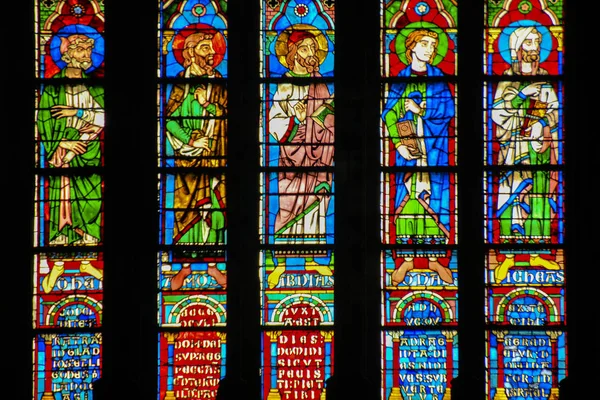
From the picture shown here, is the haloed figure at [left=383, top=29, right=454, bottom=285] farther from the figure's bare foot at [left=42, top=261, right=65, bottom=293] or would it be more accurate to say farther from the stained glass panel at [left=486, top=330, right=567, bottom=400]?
the figure's bare foot at [left=42, top=261, right=65, bottom=293]

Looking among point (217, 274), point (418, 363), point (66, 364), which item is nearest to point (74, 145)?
point (217, 274)

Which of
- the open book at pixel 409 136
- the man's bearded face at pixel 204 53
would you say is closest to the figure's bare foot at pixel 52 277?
the man's bearded face at pixel 204 53

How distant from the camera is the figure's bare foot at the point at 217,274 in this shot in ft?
31.7

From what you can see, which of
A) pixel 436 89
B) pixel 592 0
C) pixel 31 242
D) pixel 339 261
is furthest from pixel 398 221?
pixel 31 242

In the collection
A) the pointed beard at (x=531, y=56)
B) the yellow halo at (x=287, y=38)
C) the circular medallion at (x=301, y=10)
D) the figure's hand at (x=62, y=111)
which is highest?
the circular medallion at (x=301, y=10)

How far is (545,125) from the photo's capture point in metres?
9.82

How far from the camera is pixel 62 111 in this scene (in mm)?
9961

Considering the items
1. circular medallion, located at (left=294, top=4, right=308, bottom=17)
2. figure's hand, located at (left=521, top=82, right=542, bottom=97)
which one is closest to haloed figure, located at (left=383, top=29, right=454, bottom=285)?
figure's hand, located at (left=521, top=82, right=542, bottom=97)

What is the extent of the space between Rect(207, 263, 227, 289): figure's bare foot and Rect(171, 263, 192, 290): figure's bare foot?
0.59 ft

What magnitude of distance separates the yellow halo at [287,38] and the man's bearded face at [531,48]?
181cm

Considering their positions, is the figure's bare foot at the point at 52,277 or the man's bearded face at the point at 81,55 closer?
the figure's bare foot at the point at 52,277

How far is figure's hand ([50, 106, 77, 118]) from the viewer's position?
32.7ft

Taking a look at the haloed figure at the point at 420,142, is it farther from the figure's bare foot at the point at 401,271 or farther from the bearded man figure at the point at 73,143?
the bearded man figure at the point at 73,143

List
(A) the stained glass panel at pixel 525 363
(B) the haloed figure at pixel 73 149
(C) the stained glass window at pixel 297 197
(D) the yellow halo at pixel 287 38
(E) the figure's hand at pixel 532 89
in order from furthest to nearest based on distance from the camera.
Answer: (D) the yellow halo at pixel 287 38
(E) the figure's hand at pixel 532 89
(B) the haloed figure at pixel 73 149
(C) the stained glass window at pixel 297 197
(A) the stained glass panel at pixel 525 363
